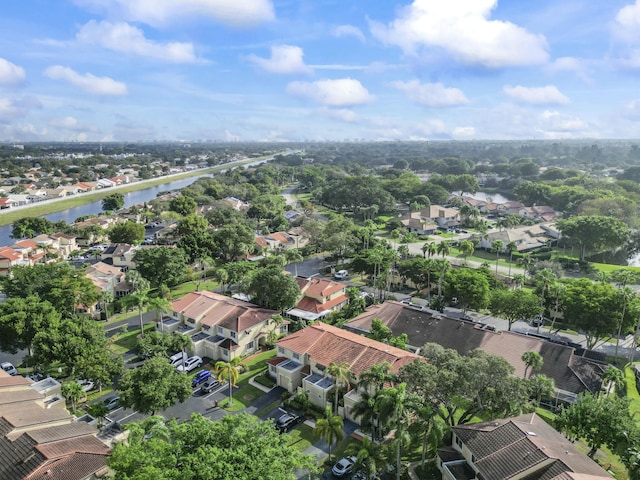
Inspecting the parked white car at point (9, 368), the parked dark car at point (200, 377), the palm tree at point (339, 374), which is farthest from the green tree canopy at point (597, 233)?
the parked white car at point (9, 368)

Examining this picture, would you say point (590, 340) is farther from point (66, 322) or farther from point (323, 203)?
point (323, 203)

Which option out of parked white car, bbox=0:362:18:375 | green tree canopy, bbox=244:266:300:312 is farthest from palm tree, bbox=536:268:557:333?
parked white car, bbox=0:362:18:375

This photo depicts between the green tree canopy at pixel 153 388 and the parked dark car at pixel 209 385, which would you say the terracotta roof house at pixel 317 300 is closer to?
the parked dark car at pixel 209 385

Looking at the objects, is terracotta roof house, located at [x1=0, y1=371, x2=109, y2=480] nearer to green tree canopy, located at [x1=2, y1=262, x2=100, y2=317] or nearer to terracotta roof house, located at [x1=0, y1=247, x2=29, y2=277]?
green tree canopy, located at [x1=2, y1=262, x2=100, y2=317]

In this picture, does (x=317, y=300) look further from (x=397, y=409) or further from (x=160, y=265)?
(x=397, y=409)

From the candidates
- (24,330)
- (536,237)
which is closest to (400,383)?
(24,330)

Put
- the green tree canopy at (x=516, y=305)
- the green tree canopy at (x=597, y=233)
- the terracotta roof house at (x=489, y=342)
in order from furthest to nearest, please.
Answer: the green tree canopy at (x=597, y=233)
the green tree canopy at (x=516, y=305)
the terracotta roof house at (x=489, y=342)

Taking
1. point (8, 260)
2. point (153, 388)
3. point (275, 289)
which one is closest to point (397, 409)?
point (153, 388)
